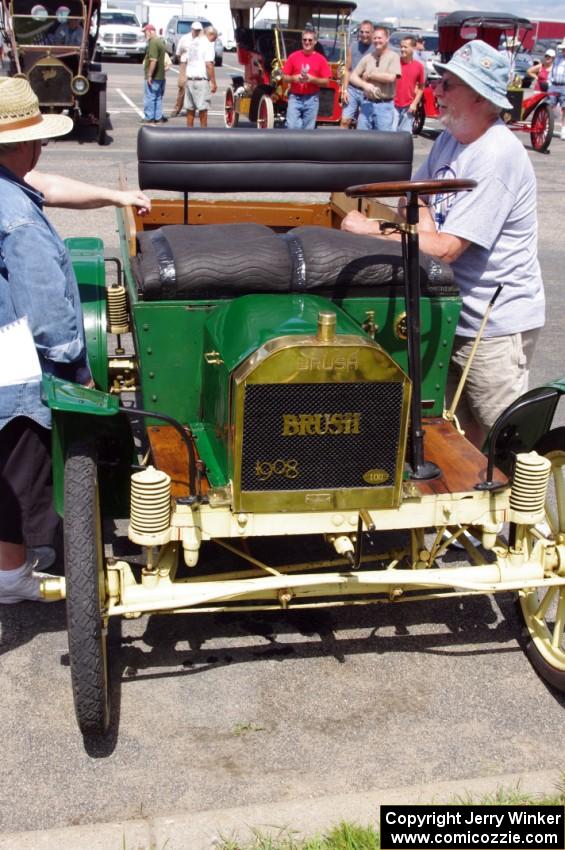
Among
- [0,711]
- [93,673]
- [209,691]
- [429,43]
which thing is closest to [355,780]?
[209,691]

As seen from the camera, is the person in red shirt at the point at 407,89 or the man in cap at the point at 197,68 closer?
the person in red shirt at the point at 407,89

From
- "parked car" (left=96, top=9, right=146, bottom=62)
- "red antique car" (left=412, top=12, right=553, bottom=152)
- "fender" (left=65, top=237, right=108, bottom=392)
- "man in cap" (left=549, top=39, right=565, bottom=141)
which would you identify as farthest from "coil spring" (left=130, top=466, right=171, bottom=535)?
"parked car" (left=96, top=9, right=146, bottom=62)

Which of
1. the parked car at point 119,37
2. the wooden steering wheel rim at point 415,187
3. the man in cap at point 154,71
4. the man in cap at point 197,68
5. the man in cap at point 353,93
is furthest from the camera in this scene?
the parked car at point 119,37

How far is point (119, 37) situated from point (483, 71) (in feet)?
106

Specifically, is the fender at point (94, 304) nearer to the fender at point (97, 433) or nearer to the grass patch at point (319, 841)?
the fender at point (97, 433)

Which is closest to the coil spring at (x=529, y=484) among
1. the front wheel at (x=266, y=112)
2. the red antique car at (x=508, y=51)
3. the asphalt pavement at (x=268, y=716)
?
the asphalt pavement at (x=268, y=716)

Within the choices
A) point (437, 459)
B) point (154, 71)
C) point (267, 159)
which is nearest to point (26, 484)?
point (437, 459)

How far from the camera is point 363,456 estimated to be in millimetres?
2715

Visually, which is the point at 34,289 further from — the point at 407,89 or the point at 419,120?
the point at 419,120

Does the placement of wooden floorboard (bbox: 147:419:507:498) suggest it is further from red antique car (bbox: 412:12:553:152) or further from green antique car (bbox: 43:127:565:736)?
red antique car (bbox: 412:12:553:152)

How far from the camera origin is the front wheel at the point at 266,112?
561 inches

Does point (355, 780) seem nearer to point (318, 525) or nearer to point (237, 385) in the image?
point (318, 525)

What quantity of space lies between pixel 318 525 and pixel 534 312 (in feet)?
4.52

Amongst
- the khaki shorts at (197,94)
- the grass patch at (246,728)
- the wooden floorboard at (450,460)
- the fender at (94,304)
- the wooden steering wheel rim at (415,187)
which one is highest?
the wooden steering wheel rim at (415,187)
